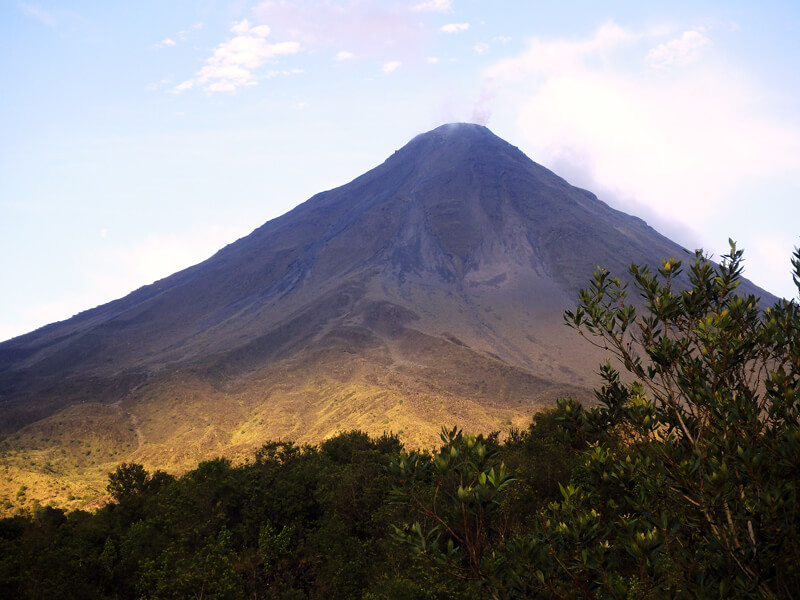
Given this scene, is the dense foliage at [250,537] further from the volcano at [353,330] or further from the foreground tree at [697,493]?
the volcano at [353,330]

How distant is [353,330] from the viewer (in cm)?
9875

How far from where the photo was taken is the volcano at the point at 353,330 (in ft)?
235

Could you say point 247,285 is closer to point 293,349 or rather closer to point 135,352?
point 135,352

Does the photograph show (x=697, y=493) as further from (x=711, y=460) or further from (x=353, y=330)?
(x=353, y=330)

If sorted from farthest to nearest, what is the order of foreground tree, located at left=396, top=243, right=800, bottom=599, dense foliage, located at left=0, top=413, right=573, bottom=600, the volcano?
1. the volcano
2. dense foliage, located at left=0, top=413, right=573, bottom=600
3. foreground tree, located at left=396, top=243, right=800, bottom=599

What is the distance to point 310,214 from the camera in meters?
161

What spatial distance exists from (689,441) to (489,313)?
107m

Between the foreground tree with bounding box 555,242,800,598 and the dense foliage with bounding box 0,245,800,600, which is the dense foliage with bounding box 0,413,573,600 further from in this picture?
the foreground tree with bounding box 555,242,800,598

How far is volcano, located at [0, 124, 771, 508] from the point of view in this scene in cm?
7150

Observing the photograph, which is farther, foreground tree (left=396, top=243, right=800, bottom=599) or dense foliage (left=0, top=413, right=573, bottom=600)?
dense foliage (left=0, top=413, right=573, bottom=600)

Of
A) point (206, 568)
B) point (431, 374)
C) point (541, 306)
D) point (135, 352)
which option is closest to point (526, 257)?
point (541, 306)

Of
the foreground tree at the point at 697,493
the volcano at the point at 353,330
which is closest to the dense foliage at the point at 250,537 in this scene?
the foreground tree at the point at 697,493

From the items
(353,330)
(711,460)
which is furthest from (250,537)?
(353,330)

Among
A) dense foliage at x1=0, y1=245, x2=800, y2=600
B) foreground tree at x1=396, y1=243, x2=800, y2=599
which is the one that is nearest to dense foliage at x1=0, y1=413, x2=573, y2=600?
dense foliage at x1=0, y1=245, x2=800, y2=600
